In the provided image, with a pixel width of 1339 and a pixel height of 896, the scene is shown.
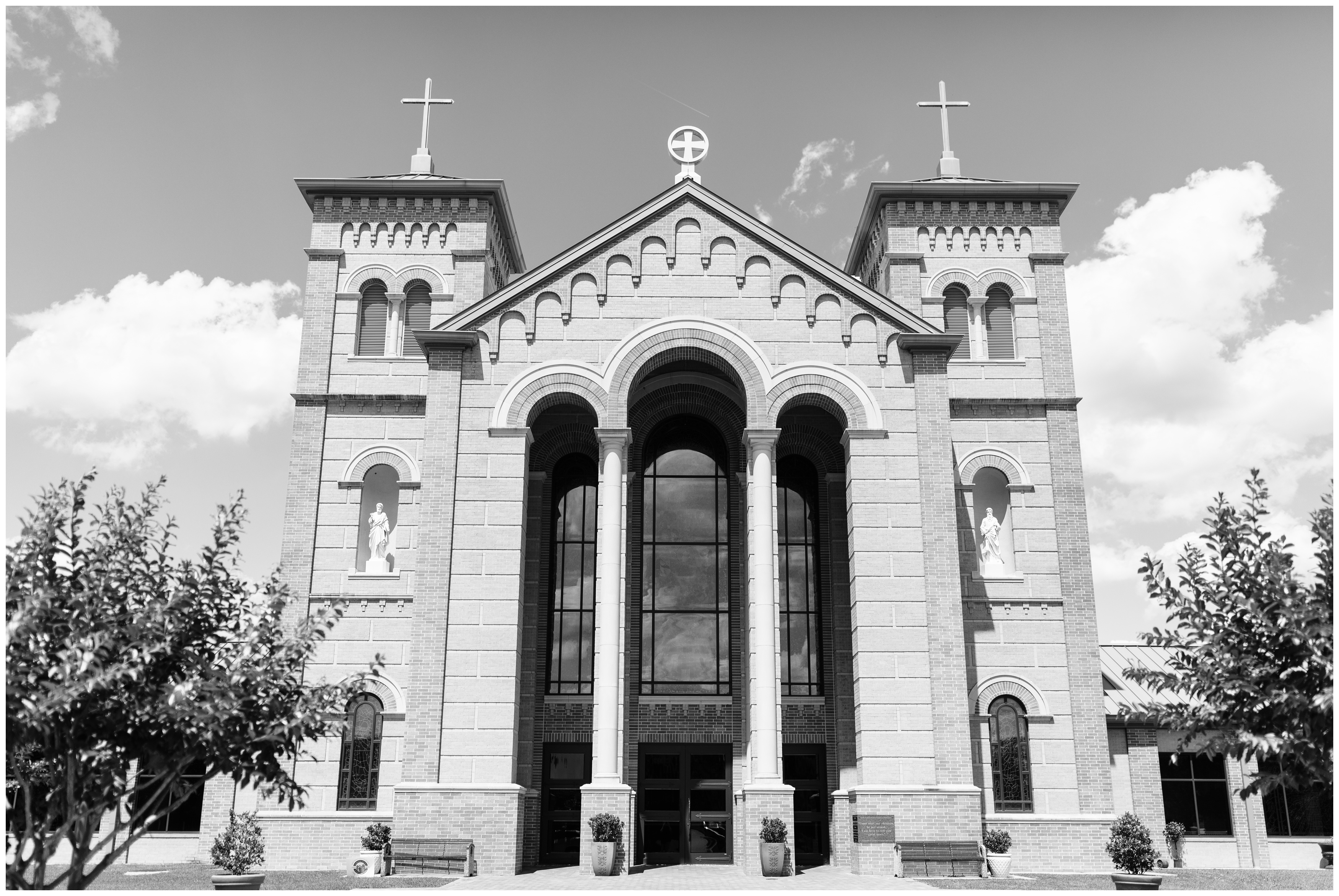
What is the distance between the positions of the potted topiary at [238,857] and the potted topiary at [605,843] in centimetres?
642

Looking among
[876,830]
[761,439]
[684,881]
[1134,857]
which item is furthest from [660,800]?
[1134,857]

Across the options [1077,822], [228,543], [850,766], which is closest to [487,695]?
[850,766]

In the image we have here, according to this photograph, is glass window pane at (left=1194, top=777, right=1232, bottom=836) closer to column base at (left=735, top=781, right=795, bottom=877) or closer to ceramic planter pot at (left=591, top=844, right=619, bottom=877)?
column base at (left=735, top=781, right=795, bottom=877)

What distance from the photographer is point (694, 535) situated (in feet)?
98.4

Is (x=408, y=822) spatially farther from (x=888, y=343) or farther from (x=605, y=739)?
(x=888, y=343)

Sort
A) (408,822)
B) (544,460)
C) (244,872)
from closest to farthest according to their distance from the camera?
(244,872) < (408,822) < (544,460)

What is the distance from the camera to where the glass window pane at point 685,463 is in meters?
30.5

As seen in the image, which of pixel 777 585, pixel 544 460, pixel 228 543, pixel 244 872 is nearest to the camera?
pixel 228 543

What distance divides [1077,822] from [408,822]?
1560cm

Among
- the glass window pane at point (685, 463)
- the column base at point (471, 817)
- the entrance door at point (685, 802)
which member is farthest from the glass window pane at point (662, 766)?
the glass window pane at point (685, 463)

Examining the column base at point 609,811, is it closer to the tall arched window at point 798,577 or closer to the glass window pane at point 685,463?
the tall arched window at point 798,577

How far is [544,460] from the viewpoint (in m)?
29.8

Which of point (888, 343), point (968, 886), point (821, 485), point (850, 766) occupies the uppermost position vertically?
point (888, 343)

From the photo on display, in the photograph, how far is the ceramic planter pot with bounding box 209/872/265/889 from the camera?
66.5 feet
